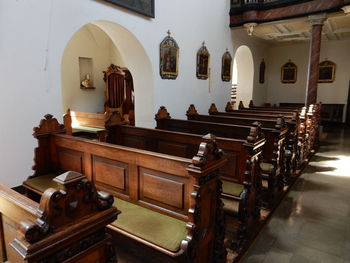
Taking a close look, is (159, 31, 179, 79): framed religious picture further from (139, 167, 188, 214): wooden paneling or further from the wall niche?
the wall niche

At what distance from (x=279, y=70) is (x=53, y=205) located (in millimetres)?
13225

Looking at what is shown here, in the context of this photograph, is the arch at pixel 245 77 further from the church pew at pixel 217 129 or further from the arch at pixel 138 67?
the church pew at pixel 217 129

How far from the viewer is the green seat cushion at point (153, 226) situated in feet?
5.91

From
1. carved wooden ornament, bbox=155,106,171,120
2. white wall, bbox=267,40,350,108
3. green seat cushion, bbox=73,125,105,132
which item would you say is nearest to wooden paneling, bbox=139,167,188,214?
carved wooden ornament, bbox=155,106,171,120

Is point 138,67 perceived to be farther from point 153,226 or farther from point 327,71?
point 327,71

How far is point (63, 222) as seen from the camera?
3.27 feet

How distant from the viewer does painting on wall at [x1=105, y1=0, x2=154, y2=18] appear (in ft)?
14.7

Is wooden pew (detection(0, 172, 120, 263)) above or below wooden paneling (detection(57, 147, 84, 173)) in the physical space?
above

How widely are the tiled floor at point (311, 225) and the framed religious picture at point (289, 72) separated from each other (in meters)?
7.97

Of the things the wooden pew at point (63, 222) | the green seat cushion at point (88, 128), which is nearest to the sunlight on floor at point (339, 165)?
the green seat cushion at point (88, 128)

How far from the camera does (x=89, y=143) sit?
2.63m

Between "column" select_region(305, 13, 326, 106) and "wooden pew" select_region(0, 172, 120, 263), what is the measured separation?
7858mm

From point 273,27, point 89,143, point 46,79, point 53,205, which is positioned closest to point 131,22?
point 46,79

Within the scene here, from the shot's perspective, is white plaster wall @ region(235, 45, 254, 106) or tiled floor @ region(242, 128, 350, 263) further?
white plaster wall @ region(235, 45, 254, 106)
